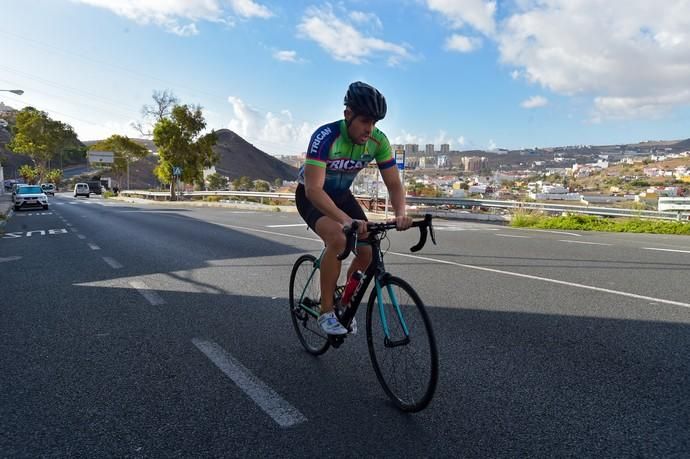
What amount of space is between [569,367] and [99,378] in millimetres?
3539

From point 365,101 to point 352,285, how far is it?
1.28m

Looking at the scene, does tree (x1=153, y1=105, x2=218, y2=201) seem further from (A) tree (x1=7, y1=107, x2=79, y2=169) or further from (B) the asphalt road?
(A) tree (x1=7, y1=107, x2=79, y2=169)

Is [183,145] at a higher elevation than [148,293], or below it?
higher

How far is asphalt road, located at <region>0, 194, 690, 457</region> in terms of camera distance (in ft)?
8.95

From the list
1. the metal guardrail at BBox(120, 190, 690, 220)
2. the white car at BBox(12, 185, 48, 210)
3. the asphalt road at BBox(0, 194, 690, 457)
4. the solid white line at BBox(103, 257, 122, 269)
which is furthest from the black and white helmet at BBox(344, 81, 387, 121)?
the white car at BBox(12, 185, 48, 210)

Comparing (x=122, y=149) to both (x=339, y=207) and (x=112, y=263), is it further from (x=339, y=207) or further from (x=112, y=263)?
(x=339, y=207)

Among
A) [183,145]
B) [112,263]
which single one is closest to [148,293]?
[112,263]

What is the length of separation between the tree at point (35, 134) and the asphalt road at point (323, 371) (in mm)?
102884

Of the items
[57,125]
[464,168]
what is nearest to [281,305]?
[464,168]

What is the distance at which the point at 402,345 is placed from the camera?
313 cm

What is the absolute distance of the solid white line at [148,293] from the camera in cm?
605

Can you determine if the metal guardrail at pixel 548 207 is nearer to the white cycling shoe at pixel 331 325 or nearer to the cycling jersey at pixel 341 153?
the cycling jersey at pixel 341 153

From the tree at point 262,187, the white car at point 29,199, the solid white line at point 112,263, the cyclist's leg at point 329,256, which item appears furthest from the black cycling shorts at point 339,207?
the tree at point 262,187

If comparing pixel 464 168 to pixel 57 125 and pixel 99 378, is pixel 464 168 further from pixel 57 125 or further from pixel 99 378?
pixel 57 125
